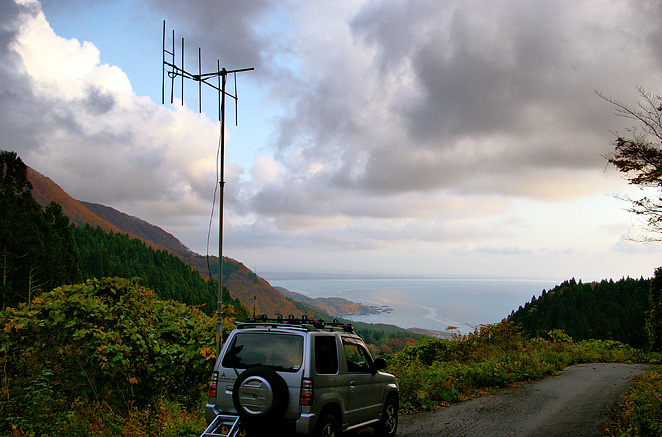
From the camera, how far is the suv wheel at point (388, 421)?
28.0 feet

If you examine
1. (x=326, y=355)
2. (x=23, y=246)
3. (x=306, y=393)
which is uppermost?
(x=23, y=246)

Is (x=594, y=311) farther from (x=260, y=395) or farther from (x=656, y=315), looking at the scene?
(x=260, y=395)

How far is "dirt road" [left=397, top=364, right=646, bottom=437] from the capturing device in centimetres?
945

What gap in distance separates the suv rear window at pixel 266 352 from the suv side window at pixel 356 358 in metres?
1.25

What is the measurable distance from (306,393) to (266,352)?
867 mm

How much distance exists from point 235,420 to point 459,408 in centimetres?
745

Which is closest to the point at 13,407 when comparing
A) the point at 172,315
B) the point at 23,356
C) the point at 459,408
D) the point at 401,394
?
the point at 23,356

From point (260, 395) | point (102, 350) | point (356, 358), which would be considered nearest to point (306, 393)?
point (260, 395)

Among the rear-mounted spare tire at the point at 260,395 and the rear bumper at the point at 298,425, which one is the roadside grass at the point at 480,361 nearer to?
the rear bumper at the point at 298,425

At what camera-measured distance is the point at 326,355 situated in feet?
23.0

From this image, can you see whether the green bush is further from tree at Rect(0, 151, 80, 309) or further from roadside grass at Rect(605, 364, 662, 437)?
tree at Rect(0, 151, 80, 309)

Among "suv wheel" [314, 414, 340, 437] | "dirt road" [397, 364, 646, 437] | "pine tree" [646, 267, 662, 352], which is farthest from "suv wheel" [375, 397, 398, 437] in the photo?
"pine tree" [646, 267, 662, 352]

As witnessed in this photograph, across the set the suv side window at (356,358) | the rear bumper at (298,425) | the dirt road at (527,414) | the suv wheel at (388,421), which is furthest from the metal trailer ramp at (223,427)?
the dirt road at (527,414)

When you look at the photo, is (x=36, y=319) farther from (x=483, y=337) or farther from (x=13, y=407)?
(x=483, y=337)
